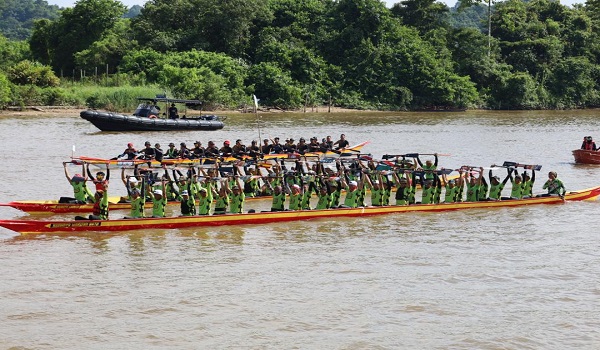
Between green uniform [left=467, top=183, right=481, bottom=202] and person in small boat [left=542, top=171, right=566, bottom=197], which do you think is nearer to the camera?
green uniform [left=467, top=183, right=481, bottom=202]

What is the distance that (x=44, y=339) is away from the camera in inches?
484

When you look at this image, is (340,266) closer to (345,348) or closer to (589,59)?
(345,348)

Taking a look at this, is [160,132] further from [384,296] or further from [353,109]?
[384,296]

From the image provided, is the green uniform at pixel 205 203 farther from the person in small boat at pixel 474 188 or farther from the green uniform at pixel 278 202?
the person in small boat at pixel 474 188

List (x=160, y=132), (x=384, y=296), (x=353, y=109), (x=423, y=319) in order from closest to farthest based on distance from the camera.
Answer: (x=423, y=319) → (x=384, y=296) → (x=160, y=132) → (x=353, y=109)

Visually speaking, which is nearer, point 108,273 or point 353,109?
point 108,273

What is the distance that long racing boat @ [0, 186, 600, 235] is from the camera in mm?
17750

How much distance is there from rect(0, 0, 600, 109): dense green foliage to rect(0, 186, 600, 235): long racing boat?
32876 millimetres

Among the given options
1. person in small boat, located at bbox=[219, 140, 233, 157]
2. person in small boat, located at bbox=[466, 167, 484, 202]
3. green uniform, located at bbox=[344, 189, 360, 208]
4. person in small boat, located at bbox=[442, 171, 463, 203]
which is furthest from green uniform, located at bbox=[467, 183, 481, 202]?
person in small boat, located at bbox=[219, 140, 233, 157]

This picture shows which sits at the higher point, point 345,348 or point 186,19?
point 186,19

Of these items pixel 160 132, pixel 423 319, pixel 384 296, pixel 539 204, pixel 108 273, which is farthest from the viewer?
pixel 160 132

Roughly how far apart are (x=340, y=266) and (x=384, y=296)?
2027 millimetres

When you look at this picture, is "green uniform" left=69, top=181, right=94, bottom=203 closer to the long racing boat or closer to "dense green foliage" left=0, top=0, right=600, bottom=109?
the long racing boat

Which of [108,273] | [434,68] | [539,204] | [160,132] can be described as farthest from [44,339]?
[434,68]
